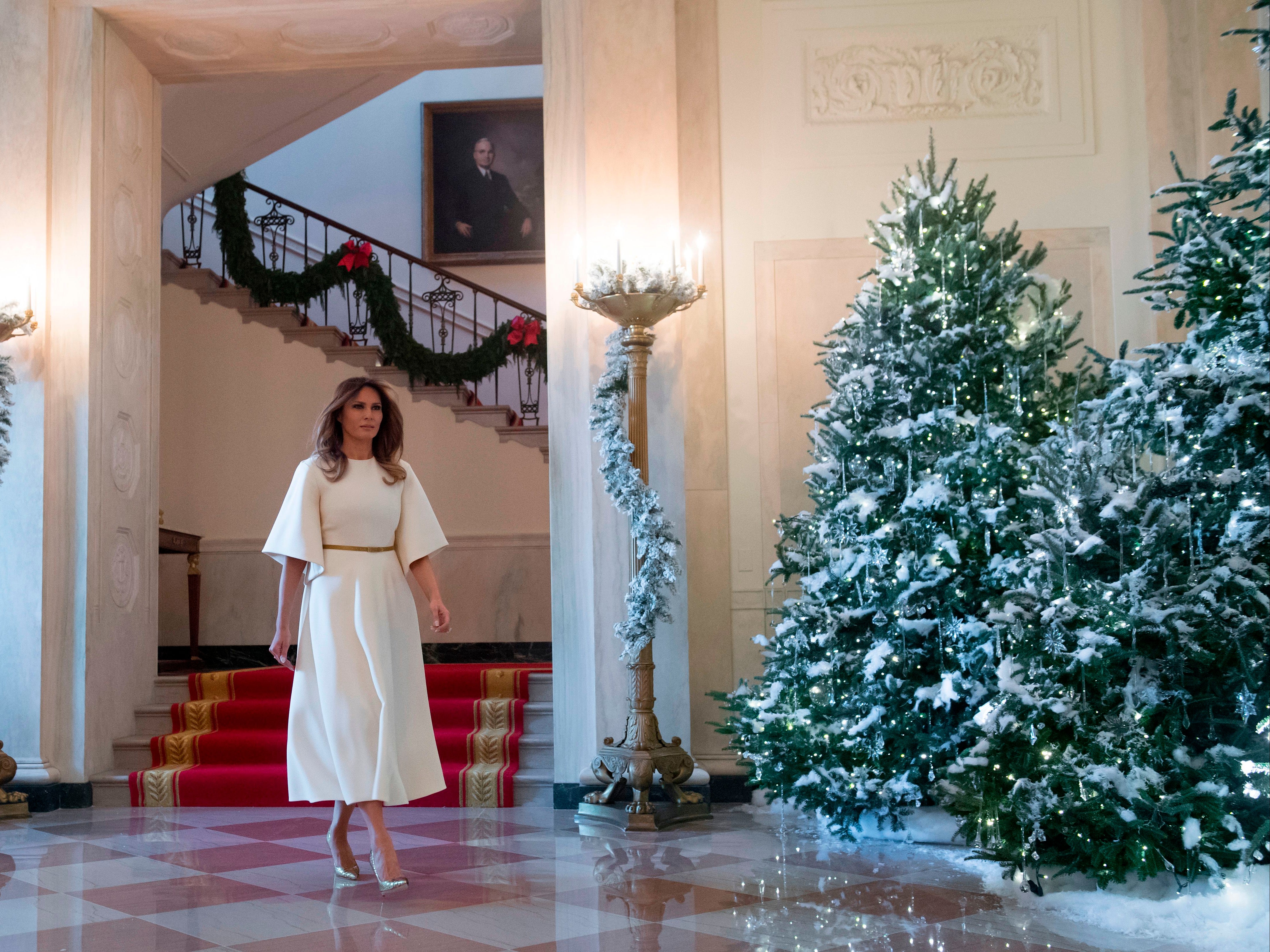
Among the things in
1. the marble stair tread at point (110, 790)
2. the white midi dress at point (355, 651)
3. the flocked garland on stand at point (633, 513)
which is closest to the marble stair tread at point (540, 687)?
the flocked garland on stand at point (633, 513)

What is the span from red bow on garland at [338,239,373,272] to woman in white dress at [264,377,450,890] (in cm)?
600

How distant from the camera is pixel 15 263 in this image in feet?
18.8

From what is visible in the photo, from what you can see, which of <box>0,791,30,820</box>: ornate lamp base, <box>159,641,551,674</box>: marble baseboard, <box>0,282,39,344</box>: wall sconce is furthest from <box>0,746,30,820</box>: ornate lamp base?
<box>159,641,551,674</box>: marble baseboard

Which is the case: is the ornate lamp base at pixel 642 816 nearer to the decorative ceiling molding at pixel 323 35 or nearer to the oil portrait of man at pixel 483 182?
the decorative ceiling molding at pixel 323 35

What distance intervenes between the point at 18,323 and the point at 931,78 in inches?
182

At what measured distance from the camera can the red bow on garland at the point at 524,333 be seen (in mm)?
9477

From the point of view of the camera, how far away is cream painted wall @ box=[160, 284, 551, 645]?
893cm

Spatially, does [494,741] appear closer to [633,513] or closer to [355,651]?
[633,513]

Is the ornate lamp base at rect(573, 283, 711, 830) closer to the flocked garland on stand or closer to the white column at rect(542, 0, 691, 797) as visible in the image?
the flocked garland on stand

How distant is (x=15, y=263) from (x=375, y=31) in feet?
7.20

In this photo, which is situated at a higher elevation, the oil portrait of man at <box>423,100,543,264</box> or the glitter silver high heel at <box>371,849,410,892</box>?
the oil portrait of man at <box>423,100,543,264</box>

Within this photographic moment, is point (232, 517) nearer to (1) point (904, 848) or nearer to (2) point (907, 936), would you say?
(1) point (904, 848)

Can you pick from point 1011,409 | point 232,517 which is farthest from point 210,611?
point 1011,409

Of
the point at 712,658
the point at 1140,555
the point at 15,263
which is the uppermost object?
the point at 15,263
